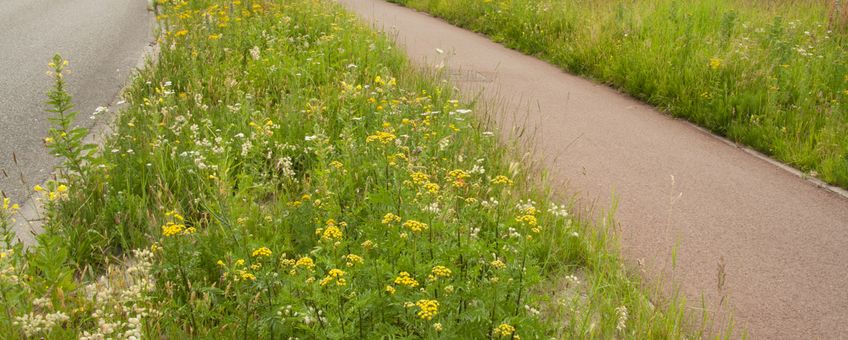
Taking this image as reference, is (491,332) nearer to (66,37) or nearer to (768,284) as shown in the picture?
(768,284)

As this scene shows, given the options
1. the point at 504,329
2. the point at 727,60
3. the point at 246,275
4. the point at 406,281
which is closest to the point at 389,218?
the point at 406,281

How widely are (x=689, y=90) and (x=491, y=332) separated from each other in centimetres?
535

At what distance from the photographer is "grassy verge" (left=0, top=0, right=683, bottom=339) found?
9.08 feet

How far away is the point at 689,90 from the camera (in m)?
7.36

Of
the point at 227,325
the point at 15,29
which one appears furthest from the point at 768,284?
the point at 15,29

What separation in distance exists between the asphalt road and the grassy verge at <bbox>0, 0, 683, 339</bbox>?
2.20 feet

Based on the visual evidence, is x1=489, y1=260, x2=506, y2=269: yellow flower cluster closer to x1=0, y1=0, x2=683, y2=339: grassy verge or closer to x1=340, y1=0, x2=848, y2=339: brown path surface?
x1=0, y1=0, x2=683, y2=339: grassy verge

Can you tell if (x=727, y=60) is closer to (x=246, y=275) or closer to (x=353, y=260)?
(x=353, y=260)

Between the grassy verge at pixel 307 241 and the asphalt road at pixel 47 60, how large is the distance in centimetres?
67

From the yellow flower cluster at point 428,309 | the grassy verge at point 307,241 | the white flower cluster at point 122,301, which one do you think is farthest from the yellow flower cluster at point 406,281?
the white flower cluster at point 122,301

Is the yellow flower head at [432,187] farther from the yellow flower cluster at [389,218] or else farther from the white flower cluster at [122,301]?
the white flower cluster at [122,301]

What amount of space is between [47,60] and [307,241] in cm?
752

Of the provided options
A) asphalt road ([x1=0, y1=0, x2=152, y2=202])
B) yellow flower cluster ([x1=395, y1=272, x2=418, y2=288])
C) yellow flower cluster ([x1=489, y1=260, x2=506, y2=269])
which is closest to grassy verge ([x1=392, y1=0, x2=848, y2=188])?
→ yellow flower cluster ([x1=489, y1=260, x2=506, y2=269])

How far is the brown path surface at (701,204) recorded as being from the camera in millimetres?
3951
